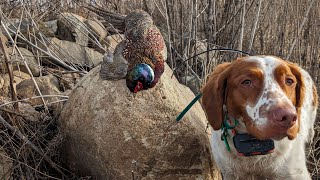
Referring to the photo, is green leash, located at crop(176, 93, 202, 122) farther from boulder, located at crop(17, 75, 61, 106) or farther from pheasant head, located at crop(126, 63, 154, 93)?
boulder, located at crop(17, 75, 61, 106)

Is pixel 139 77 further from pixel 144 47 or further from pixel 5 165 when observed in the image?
pixel 5 165

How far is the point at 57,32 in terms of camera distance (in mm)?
8680

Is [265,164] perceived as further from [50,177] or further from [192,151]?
[50,177]

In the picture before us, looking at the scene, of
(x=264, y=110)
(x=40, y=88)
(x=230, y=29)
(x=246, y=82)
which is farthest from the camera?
(x=40, y=88)

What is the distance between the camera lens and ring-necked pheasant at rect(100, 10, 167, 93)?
354 cm

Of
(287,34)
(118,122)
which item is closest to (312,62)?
(287,34)

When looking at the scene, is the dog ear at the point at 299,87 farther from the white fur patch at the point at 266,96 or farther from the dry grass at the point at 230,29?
the dry grass at the point at 230,29

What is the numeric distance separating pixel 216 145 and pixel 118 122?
75 centimetres

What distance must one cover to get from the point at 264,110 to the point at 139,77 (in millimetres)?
1108

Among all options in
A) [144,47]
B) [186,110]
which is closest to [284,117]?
[186,110]

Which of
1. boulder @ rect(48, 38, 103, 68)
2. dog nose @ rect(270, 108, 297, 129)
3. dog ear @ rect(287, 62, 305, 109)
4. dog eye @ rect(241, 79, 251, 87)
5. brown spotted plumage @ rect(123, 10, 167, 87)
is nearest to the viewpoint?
dog nose @ rect(270, 108, 297, 129)

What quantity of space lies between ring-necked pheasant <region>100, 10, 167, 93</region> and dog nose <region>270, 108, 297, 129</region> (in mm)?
1175

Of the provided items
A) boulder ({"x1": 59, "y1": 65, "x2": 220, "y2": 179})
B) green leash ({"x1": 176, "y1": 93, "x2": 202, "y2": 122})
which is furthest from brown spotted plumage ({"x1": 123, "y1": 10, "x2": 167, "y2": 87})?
green leash ({"x1": 176, "y1": 93, "x2": 202, "y2": 122})

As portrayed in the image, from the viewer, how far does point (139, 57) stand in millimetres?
3586
